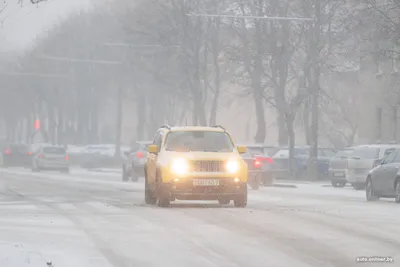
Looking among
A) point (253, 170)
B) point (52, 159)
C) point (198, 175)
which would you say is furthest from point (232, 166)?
point (52, 159)

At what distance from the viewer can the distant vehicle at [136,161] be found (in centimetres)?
5297

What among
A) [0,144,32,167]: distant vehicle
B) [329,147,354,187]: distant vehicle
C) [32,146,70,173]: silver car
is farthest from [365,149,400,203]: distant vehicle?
[0,144,32,167]: distant vehicle

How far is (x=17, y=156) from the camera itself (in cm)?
9025

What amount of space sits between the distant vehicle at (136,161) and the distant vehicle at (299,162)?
547 cm

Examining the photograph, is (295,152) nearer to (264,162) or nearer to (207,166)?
(264,162)

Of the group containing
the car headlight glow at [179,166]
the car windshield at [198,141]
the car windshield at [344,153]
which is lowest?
the car windshield at [344,153]

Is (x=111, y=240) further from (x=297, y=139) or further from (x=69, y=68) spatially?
(x=297, y=139)

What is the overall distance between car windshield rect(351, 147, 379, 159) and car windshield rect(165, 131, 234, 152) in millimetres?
15170

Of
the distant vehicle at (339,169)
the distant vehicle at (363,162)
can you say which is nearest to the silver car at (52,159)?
the distant vehicle at (339,169)

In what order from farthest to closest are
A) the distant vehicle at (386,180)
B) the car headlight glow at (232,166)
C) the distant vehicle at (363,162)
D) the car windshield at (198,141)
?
the distant vehicle at (363,162)
the distant vehicle at (386,180)
the car windshield at (198,141)
the car headlight glow at (232,166)

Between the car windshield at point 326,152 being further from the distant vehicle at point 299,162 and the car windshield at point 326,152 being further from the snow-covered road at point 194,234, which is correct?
the snow-covered road at point 194,234

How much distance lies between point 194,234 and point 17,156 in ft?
234

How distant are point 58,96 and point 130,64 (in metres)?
27.8

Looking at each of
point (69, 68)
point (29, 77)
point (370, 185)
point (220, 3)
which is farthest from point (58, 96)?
point (370, 185)
